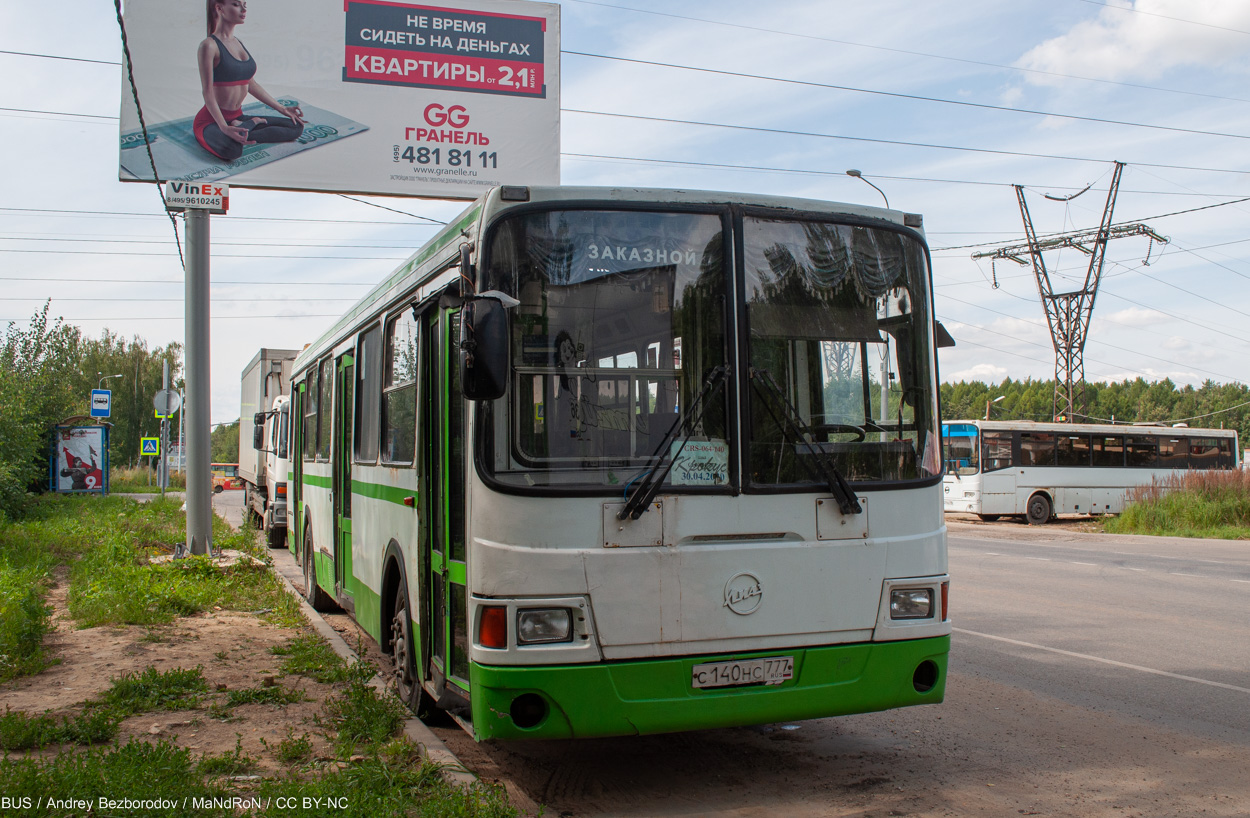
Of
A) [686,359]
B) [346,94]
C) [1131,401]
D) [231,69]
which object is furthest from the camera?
[1131,401]

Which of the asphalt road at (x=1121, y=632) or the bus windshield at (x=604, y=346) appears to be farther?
the asphalt road at (x=1121, y=632)

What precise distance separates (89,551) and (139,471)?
56.0 m

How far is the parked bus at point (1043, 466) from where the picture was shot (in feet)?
95.3

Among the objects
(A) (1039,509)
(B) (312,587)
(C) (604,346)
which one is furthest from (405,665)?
(A) (1039,509)

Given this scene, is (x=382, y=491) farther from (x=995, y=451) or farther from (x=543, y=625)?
(x=995, y=451)

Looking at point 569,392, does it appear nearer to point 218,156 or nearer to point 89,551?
point 218,156

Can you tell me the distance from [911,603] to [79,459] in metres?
30.1

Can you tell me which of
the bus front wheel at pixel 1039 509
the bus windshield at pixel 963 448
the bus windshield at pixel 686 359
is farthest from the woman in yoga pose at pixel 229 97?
the bus front wheel at pixel 1039 509

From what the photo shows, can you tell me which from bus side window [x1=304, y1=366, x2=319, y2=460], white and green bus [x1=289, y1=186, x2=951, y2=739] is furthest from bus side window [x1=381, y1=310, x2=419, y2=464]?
bus side window [x1=304, y1=366, x2=319, y2=460]

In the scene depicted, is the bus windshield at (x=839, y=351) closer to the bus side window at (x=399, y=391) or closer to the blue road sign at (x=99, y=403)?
the bus side window at (x=399, y=391)

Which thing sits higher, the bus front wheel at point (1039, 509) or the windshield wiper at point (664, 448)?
the windshield wiper at point (664, 448)

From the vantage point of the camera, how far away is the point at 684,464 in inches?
183

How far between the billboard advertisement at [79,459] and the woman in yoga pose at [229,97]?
18.0 metres

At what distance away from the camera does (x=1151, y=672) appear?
7.68 m
